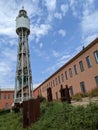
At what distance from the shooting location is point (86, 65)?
20188 mm

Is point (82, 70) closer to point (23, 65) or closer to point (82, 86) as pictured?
point (82, 86)

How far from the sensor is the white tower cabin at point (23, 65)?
28531 millimetres

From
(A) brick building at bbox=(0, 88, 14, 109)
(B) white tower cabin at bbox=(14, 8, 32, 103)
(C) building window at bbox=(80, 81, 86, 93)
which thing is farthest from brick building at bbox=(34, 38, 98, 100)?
(A) brick building at bbox=(0, 88, 14, 109)

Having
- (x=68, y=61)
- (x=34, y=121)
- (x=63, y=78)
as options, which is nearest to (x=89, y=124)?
(x=34, y=121)

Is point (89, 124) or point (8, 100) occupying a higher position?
point (8, 100)

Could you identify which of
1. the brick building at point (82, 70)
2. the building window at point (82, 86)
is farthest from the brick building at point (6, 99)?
the building window at point (82, 86)

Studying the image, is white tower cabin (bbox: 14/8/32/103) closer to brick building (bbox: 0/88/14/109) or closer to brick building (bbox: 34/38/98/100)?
brick building (bbox: 34/38/98/100)

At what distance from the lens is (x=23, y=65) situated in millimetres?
30250

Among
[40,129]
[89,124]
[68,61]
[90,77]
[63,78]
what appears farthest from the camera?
[63,78]

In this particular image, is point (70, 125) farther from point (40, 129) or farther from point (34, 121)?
point (34, 121)

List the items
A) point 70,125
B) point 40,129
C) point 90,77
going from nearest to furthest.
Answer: point 70,125 → point 40,129 → point 90,77

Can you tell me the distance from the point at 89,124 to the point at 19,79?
83.3 feet

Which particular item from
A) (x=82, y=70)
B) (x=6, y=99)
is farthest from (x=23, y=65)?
(x=6, y=99)

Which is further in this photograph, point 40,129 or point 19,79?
point 19,79
